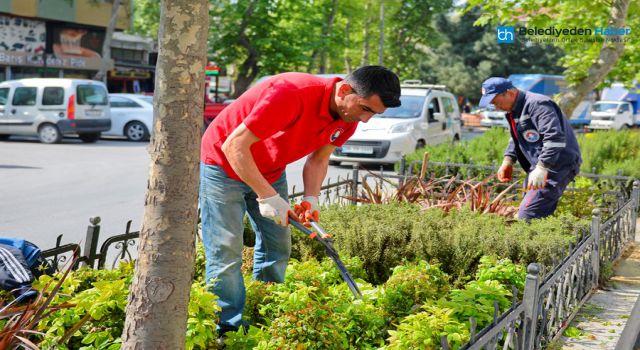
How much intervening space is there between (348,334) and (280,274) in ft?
2.96

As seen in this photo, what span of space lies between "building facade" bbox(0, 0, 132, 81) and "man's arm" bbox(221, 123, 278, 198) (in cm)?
2758

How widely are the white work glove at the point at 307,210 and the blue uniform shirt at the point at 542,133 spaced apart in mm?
2305

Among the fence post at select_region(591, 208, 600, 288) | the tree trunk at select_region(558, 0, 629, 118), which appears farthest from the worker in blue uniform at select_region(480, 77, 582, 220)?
the tree trunk at select_region(558, 0, 629, 118)

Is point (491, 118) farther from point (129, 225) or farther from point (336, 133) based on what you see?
point (336, 133)

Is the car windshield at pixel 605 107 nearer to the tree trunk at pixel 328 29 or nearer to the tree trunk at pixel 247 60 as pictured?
the tree trunk at pixel 328 29

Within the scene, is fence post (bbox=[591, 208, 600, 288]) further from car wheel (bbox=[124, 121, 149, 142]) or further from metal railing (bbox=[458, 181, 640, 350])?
car wheel (bbox=[124, 121, 149, 142])

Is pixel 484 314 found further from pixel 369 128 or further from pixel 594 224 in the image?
pixel 369 128

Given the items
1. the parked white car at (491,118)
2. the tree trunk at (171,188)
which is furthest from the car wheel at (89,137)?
the parked white car at (491,118)

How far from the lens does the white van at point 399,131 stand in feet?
49.8

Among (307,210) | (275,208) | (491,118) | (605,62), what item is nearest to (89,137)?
(605,62)

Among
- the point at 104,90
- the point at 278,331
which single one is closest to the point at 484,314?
the point at 278,331

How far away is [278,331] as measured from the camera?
3.23 meters

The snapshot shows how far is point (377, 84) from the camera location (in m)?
3.70

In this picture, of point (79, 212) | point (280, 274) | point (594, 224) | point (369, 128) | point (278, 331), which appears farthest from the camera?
point (369, 128)
